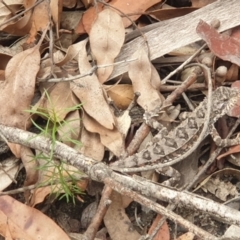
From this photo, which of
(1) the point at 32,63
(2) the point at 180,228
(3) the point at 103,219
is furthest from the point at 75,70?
(2) the point at 180,228

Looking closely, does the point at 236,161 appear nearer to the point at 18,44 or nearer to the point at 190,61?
the point at 190,61

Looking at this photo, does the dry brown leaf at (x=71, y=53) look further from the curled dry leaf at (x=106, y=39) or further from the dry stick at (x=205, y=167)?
the dry stick at (x=205, y=167)

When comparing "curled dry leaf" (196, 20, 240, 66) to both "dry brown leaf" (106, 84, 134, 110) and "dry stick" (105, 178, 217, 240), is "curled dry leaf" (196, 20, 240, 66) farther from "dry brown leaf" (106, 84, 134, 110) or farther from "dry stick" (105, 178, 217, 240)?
"dry stick" (105, 178, 217, 240)

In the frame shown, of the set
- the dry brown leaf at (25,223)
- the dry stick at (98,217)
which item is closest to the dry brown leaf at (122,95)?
the dry stick at (98,217)

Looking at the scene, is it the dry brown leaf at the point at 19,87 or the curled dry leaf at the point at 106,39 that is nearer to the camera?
the dry brown leaf at the point at 19,87

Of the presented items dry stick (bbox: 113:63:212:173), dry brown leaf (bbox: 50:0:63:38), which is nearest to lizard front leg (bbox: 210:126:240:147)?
dry stick (bbox: 113:63:212:173)

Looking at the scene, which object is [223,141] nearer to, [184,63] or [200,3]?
[184,63]
